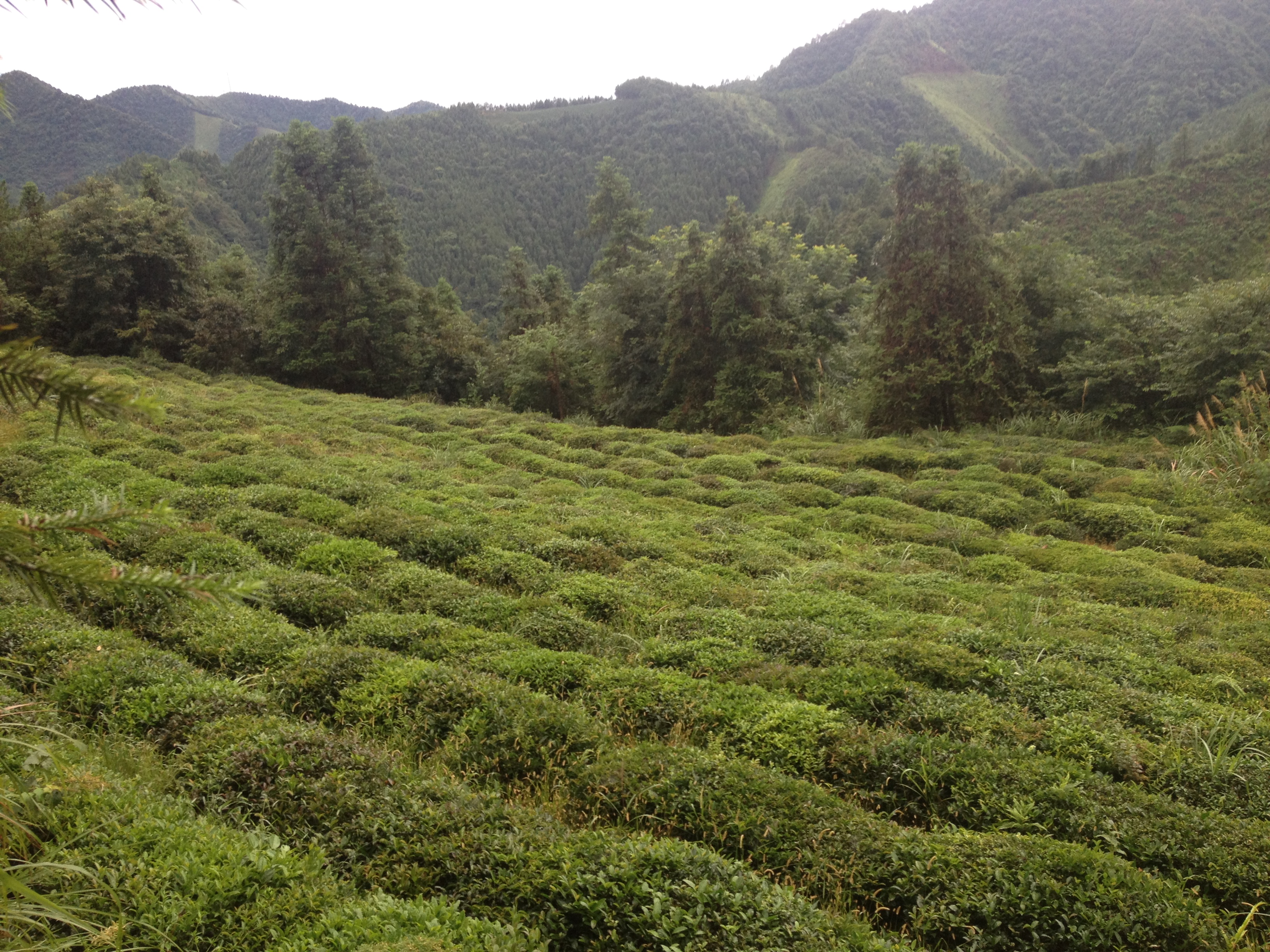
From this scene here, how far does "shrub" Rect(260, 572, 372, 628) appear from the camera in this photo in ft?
24.3

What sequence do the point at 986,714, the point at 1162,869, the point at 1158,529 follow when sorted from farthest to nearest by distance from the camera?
the point at 1158,529 → the point at 986,714 → the point at 1162,869

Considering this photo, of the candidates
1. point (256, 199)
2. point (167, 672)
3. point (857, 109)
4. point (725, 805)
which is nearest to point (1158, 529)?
point (725, 805)

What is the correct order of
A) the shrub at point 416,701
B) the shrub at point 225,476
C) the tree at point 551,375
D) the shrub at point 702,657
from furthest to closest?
1. the tree at point 551,375
2. the shrub at point 225,476
3. the shrub at point 702,657
4. the shrub at point 416,701

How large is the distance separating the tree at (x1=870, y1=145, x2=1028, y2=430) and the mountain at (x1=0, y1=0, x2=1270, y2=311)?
317 ft

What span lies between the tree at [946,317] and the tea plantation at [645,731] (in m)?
8.68

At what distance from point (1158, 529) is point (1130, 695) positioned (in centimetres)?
648

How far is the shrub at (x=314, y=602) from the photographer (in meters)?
7.40

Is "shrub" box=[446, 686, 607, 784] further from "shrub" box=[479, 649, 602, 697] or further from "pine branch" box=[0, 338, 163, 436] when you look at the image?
"pine branch" box=[0, 338, 163, 436]

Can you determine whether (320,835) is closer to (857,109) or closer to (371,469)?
(371,469)

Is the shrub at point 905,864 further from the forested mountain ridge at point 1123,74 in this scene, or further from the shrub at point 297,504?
the forested mountain ridge at point 1123,74

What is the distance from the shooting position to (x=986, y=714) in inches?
218

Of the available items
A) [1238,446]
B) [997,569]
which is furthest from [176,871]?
[1238,446]

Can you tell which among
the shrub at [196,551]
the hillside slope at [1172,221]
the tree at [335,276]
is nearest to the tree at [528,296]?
the tree at [335,276]

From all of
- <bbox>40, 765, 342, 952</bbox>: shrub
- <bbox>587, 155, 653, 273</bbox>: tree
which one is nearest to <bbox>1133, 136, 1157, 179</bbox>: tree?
<bbox>587, 155, 653, 273</bbox>: tree
